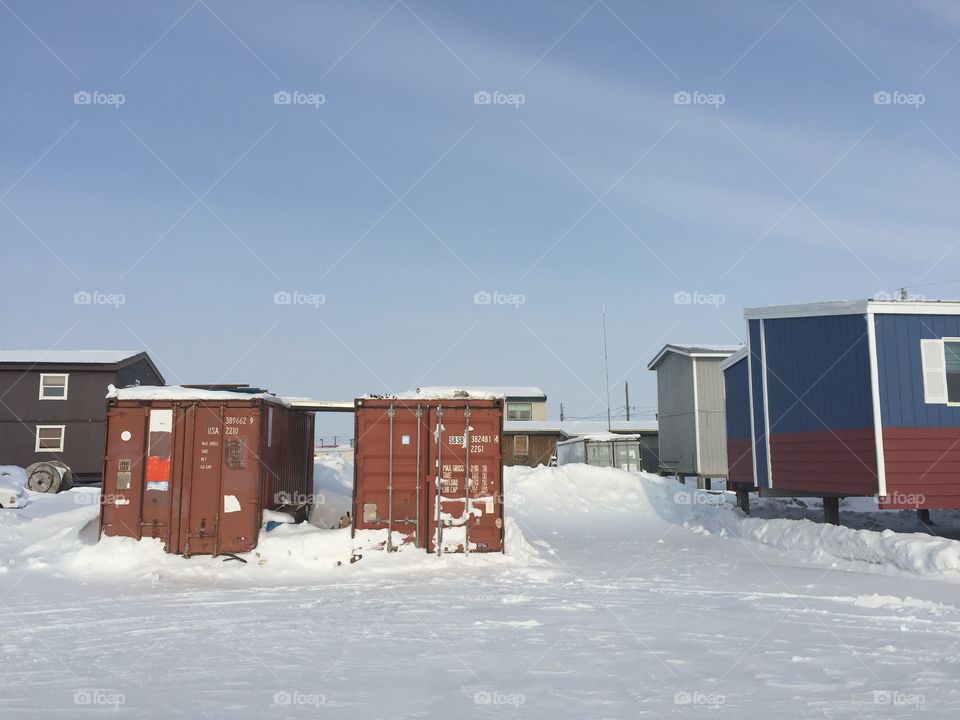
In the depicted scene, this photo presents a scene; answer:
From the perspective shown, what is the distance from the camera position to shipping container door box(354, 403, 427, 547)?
1513cm

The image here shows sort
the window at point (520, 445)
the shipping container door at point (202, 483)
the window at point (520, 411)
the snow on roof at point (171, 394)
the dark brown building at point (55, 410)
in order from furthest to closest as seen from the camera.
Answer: the window at point (520, 411), the window at point (520, 445), the dark brown building at point (55, 410), the snow on roof at point (171, 394), the shipping container door at point (202, 483)

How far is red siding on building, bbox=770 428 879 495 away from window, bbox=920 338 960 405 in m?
1.59

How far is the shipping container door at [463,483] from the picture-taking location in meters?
15.3

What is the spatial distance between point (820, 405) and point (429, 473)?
9649mm

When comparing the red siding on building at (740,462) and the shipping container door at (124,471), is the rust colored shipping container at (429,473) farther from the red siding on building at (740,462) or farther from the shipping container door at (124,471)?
the red siding on building at (740,462)

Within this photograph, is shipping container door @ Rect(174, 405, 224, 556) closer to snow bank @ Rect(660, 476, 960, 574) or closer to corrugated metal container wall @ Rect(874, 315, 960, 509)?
snow bank @ Rect(660, 476, 960, 574)

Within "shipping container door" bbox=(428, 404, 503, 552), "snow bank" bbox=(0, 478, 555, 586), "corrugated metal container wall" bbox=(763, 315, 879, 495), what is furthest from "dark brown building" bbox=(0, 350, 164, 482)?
"corrugated metal container wall" bbox=(763, 315, 879, 495)

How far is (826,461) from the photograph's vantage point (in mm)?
18016

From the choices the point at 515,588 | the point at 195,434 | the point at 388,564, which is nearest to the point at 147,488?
the point at 195,434

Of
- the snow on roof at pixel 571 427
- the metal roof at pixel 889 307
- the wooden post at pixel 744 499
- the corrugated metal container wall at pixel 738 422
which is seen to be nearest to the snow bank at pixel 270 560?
the metal roof at pixel 889 307

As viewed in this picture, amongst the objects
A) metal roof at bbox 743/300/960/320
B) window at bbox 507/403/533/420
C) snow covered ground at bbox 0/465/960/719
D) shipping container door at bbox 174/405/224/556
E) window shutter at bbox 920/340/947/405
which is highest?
metal roof at bbox 743/300/960/320

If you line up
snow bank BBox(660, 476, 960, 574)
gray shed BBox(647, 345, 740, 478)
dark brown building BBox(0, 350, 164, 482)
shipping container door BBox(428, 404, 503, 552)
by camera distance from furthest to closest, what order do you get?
1. gray shed BBox(647, 345, 740, 478)
2. dark brown building BBox(0, 350, 164, 482)
3. shipping container door BBox(428, 404, 503, 552)
4. snow bank BBox(660, 476, 960, 574)

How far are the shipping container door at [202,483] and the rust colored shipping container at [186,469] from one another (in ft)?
0.06

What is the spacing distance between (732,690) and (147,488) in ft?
38.8
